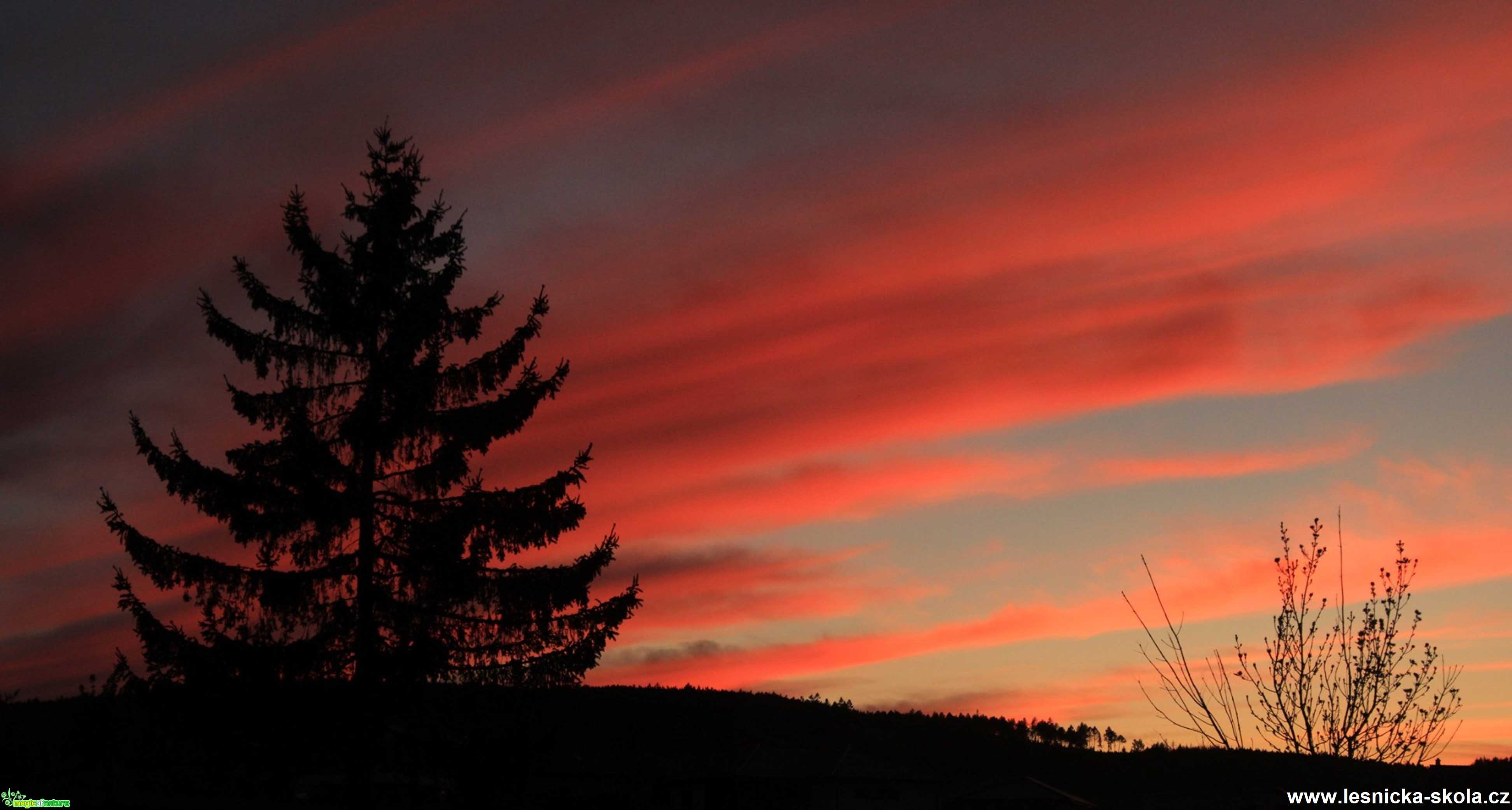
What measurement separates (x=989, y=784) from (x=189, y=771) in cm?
3974

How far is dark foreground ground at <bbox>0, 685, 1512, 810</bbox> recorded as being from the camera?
24828 millimetres

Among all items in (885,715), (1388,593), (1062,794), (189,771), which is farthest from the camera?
(885,715)

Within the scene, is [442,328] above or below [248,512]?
above

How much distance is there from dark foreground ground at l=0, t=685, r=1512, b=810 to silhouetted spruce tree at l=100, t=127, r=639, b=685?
1012 millimetres

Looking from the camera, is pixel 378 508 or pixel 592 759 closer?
pixel 378 508

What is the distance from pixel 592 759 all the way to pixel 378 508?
52576 mm

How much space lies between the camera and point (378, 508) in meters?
26.3

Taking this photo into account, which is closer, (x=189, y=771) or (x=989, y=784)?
(x=189, y=771)

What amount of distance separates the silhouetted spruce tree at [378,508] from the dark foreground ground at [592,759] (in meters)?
1.01

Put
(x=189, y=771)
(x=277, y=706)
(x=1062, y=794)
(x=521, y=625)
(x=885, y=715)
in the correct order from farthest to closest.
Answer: (x=885, y=715), (x=1062, y=794), (x=189, y=771), (x=521, y=625), (x=277, y=706)

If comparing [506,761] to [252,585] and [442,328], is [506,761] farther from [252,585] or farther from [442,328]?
[442,328]

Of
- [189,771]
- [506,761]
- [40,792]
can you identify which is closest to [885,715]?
[189,771]

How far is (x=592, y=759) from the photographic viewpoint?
74.9 m

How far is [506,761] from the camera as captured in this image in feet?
88.0
